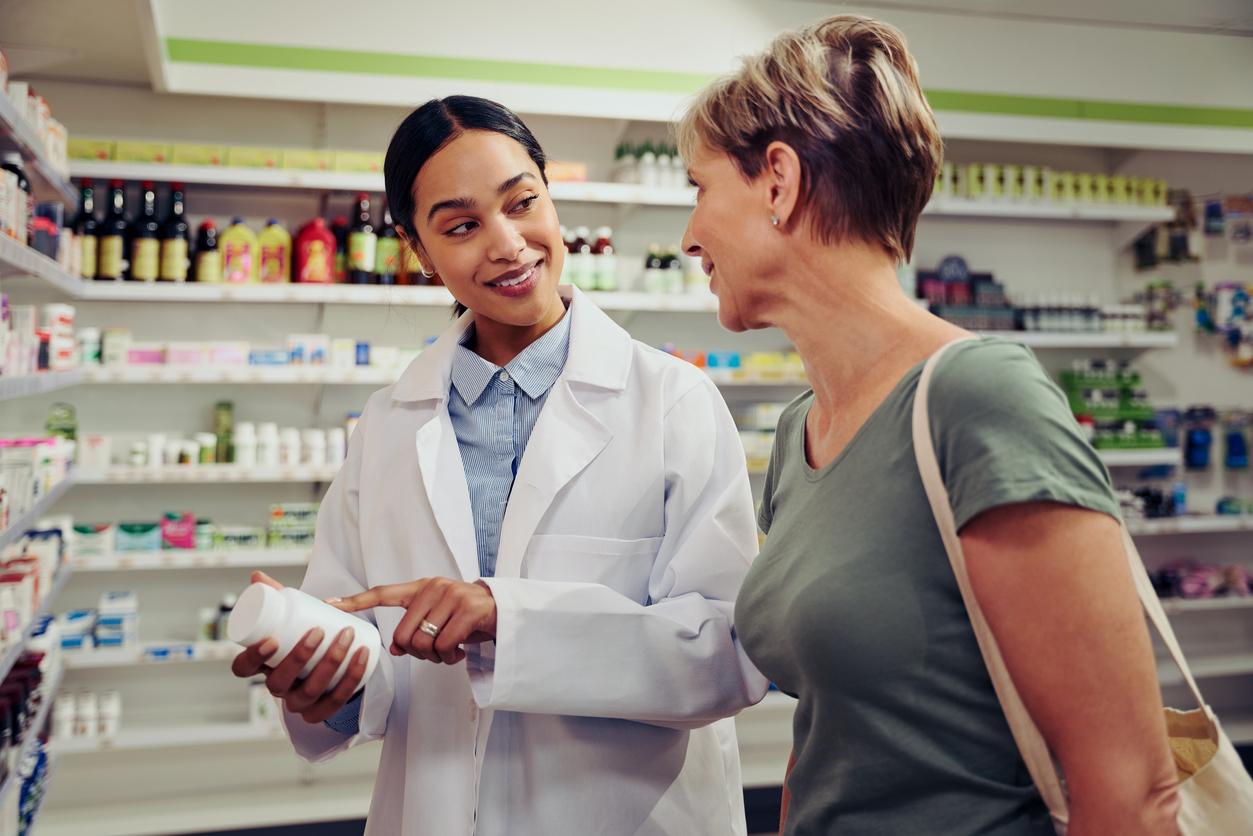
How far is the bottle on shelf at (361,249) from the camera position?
13.9 ft

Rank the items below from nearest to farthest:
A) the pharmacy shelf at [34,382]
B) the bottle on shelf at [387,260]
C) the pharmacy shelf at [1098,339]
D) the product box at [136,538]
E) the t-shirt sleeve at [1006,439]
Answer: the t-shirt sleeve at [1006,439]
the pharmacy shelf at [34,382]
the product box at [136,538]
the bottle on shelf at [387,260]
the pharmacy shelf at [1098,339]

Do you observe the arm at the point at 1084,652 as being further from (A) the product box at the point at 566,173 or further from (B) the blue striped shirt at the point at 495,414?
(A) the product box at the point at 566,173

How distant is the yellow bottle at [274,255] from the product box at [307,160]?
292 millimetres

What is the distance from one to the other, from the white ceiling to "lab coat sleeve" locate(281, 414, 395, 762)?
4513mm

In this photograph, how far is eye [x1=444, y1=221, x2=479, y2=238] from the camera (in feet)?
5.14

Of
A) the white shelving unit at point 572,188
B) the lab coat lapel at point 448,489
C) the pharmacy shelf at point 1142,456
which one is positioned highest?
the white shelving unit at point 572,188

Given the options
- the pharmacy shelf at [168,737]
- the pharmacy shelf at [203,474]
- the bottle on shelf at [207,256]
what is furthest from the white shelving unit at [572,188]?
the pharmacy shelf at [168,737]

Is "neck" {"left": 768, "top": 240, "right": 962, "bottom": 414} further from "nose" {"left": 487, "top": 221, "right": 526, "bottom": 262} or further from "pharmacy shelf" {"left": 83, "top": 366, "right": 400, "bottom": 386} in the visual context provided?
"pharmacy shelf" {"left": 83, "top": 366, "right": 400, "bottom": 386}

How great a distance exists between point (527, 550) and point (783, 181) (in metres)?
0.67

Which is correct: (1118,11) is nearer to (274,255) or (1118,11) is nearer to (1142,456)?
(1142,456)

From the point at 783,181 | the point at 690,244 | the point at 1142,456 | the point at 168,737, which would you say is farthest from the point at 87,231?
the point at 1142,456

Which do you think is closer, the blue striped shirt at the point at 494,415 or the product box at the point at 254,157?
the blue striped shirt at the point at 494,415

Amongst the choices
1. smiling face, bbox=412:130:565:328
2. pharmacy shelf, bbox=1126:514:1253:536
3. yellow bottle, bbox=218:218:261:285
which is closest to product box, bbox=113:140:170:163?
yellow bottle, bbox=218:218:261:285

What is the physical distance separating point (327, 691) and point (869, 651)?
699 mm
